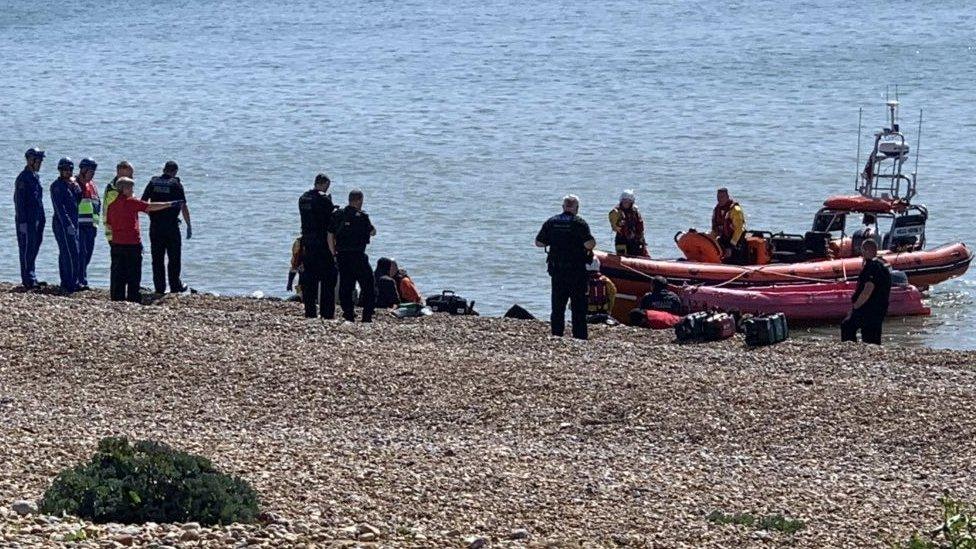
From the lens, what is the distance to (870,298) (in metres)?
14.8

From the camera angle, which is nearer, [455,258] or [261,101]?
[455,258]

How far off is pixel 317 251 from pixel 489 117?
27.9 m

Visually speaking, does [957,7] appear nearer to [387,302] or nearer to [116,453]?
[387,302]

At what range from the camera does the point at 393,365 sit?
1212 cm

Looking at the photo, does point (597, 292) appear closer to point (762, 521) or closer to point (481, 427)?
point (481, 427)

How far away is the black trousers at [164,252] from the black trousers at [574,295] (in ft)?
13.0

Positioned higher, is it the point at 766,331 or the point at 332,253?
the point at 332,253

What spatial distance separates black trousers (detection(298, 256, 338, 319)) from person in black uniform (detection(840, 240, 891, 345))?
4.33 meters

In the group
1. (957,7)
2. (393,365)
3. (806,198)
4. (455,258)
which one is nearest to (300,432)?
(393,365)

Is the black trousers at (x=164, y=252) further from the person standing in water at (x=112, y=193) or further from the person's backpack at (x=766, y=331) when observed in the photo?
the person's backpack at (x=766, y=331)

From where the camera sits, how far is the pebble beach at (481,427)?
27.0 feet

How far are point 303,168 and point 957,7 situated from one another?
147 feet

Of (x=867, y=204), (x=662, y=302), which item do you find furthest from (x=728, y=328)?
(x=867, y=204)

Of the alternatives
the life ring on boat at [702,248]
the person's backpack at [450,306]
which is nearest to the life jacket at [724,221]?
the life ring on boat at [702,248]
